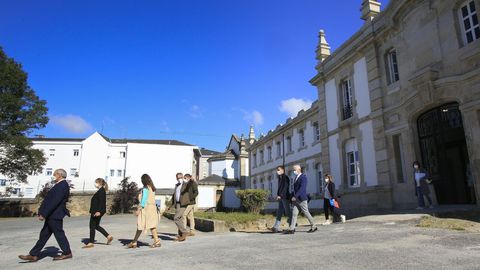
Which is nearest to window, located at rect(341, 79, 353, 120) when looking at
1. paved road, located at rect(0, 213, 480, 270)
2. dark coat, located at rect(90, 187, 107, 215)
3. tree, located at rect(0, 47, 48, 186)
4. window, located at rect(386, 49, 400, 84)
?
window, located at rect(386, 49, 400, 84)

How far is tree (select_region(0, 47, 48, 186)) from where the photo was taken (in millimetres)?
31875

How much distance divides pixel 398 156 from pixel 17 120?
107ft

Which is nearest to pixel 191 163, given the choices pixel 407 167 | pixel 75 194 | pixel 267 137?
pixel 75 194

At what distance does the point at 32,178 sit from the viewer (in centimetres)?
5347

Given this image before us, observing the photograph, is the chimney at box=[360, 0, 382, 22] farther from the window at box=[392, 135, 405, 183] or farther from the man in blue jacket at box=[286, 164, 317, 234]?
the man in blue jacket at box=[286, 164, 317, 234]

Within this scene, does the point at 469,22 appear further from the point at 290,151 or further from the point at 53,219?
the point at 290,151

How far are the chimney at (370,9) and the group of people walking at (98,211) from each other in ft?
41.0

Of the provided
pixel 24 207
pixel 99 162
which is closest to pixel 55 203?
pixel 24 207

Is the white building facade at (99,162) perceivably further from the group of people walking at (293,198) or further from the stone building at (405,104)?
the group of people walking at (293,198)

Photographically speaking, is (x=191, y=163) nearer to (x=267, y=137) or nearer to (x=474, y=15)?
(x=267, y=137)

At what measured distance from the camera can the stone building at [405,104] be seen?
1188cm

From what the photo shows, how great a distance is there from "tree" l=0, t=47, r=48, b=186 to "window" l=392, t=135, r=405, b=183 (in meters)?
29.8

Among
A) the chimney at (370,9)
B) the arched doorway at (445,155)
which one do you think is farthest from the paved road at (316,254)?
the chimney at (370,9)

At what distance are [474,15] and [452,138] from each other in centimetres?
413
